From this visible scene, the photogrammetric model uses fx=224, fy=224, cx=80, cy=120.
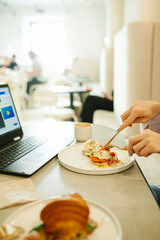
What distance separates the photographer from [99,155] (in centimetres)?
79

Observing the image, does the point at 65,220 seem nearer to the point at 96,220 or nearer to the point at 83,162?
the point at 96,220

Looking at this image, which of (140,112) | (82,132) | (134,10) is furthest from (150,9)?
(82,132)

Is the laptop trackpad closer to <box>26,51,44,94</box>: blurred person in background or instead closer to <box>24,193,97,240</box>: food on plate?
<box>24,193,97,240</box>: food on plate

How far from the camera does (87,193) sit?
600 mm

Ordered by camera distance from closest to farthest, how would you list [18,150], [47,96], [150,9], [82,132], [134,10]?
[18,150]
[82,132]
[150,9]
[134,10]
[47,96]

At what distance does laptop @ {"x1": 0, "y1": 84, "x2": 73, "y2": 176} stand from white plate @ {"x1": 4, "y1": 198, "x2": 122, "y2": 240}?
0.25 metres

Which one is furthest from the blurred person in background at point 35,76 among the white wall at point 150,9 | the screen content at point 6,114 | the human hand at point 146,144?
the human hand at point 146,144

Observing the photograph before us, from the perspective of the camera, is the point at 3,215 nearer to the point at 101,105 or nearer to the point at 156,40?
the point at 156,40

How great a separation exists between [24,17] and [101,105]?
20.3 feet

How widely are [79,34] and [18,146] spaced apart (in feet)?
24.3

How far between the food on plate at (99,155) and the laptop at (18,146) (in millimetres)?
130

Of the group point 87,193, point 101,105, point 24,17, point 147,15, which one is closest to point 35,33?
point 24,17

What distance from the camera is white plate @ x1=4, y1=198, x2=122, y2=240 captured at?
0.40 metres

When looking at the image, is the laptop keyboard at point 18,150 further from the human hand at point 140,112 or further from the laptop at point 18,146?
the human hand at point 140,112
